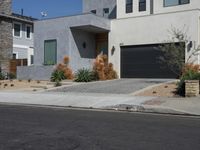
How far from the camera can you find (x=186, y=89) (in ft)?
59.8

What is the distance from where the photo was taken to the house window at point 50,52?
1203 inches

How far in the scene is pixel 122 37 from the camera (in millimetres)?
29812

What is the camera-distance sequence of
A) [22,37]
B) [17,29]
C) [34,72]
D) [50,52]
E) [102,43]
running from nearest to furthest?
1. [34,72]
2. [50,52]
3. [102,43]
4. [17,29]
5. [22,37]

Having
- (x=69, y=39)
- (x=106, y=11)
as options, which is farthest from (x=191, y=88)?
(x=106, y=11)

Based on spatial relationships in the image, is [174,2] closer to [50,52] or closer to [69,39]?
[69,39]

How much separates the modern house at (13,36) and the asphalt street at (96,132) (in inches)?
962

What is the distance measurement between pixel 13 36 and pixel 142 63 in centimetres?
1610

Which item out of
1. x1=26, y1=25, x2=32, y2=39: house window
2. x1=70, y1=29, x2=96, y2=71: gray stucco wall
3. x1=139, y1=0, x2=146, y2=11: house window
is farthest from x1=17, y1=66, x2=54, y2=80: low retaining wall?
x1=26, y1=25, x2=32, y2=39: house window

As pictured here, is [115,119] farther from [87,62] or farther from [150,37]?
[87,62]

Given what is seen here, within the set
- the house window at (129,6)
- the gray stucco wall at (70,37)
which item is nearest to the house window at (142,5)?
the house window at (129,6)

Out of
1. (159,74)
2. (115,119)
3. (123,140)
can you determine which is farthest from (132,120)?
(159,74)

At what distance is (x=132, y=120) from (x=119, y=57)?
59.8 ft

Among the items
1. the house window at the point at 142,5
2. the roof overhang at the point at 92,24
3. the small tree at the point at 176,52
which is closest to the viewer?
the small tree at the point at 176,52

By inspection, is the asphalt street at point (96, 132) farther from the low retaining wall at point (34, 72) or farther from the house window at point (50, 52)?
the house window at point (50, 52)
